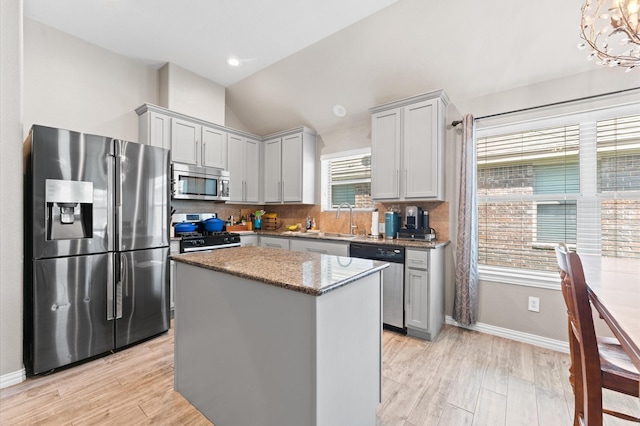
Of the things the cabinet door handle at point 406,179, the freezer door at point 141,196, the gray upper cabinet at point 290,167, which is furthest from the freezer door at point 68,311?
the cabinet door handle at point 406,179

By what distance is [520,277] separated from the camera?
9.09 feet

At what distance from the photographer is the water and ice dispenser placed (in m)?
2.16

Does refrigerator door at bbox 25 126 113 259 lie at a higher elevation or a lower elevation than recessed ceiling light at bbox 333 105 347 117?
lower

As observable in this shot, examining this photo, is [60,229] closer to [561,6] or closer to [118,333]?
[118,333]

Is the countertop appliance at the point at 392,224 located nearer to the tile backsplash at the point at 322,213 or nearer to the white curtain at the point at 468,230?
the tile backsplash at the point at 322,213

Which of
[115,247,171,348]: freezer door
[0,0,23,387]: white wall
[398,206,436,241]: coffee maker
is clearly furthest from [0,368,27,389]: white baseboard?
[398,206,436,241]: coffee maker

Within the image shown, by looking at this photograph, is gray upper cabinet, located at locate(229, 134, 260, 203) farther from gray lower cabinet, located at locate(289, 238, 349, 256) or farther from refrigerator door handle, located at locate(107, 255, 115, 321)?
refrigerator door handle, located at locate(107, 255, 115, 321)

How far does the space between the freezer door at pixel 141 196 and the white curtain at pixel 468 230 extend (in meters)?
3.06

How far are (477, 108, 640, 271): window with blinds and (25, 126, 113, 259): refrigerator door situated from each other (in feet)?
12.1

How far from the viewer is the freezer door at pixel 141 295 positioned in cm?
251

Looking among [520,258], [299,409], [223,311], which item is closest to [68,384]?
[223,311]

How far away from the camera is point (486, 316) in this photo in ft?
9.62

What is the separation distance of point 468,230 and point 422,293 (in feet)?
2.70

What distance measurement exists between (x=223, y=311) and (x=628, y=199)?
330cm
